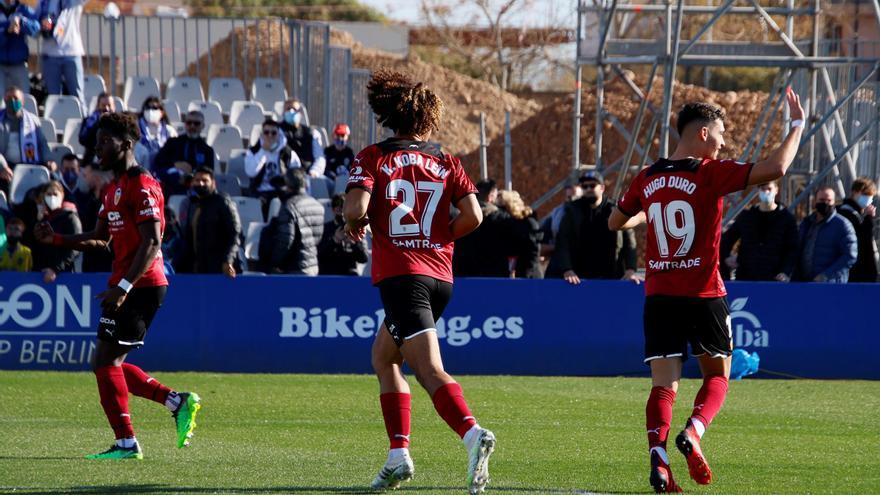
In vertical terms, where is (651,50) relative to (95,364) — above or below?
above

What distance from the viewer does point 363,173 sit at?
22.1 feet

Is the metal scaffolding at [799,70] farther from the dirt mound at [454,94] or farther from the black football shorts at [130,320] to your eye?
the dirt mound at [454,94]

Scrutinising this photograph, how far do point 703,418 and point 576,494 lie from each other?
80cm

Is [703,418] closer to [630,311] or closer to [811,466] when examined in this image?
[811,466]

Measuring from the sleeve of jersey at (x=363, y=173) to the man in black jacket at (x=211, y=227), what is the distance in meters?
7.64

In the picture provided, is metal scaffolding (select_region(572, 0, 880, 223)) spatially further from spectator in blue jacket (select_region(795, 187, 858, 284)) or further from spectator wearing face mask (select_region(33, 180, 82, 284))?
spectator wearing face mask (select_region(33, 180, 82, 284))

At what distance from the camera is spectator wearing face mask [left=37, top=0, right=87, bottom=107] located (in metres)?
19.1

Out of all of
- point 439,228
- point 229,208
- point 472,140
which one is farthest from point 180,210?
point 472,140

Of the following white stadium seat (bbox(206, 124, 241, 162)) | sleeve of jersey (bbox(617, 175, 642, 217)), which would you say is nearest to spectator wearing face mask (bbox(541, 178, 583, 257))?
white stadium seat (bbox(206, 124, 241, 162))

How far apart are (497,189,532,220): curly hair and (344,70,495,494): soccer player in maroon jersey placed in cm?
812

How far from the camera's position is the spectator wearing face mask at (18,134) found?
17719 mm

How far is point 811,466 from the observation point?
26.7 feet

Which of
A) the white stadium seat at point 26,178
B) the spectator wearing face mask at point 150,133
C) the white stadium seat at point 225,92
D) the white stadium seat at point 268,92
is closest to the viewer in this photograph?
the white stadium seat at point 26,178

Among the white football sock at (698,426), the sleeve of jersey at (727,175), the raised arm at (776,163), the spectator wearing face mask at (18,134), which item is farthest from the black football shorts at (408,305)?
the spectator wearing face mask at (18,134)
